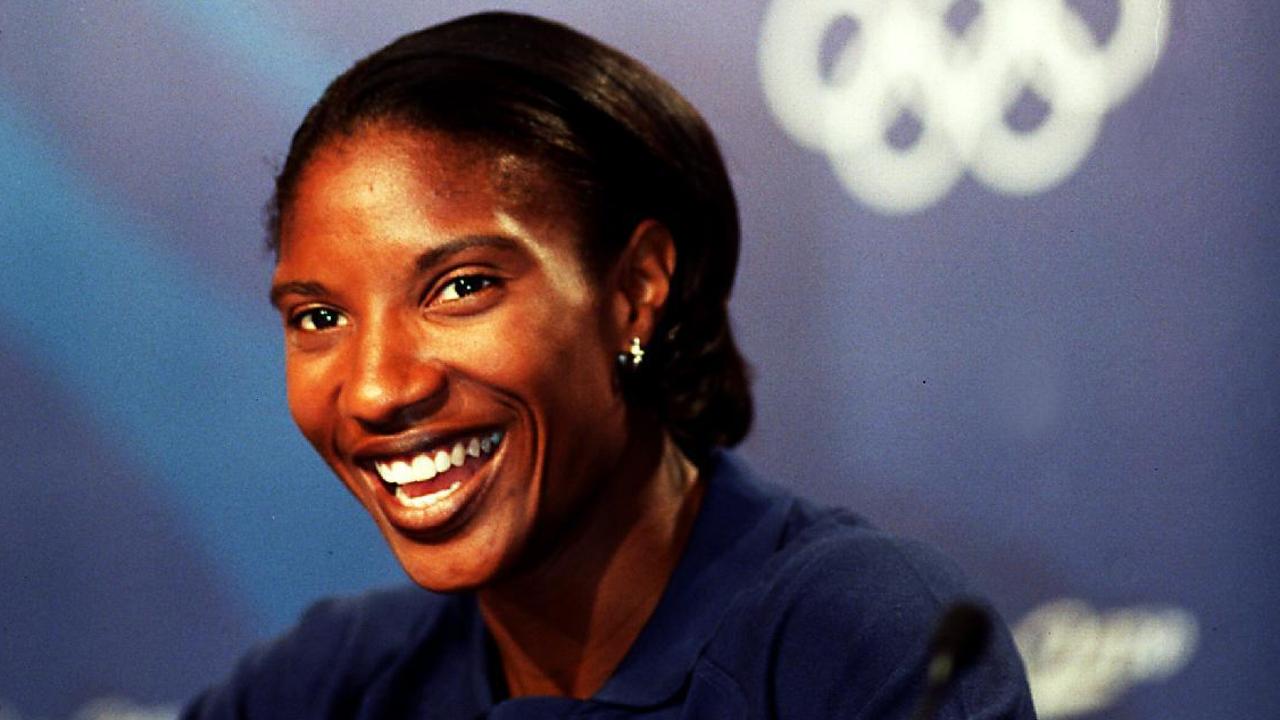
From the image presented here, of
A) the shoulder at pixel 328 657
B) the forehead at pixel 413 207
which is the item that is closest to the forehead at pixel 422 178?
the forehead at pixel 413 207

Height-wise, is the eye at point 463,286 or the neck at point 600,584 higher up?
the eye at point 463,286

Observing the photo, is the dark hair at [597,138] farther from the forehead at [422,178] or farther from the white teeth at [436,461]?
the white teeth at [436,461]

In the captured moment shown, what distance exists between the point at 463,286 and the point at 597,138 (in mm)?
162

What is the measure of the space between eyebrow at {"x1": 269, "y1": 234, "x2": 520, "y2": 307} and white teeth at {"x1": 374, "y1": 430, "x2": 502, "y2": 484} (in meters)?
0.14

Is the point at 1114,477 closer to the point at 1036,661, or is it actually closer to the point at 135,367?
the point at 1036,661

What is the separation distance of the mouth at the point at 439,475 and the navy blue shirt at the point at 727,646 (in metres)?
0.18

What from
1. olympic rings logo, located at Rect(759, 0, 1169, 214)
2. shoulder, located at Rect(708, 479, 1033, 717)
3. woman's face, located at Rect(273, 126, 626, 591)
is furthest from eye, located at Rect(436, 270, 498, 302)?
olympic rings logo, located at Rect(759, 0, 1169, 214)

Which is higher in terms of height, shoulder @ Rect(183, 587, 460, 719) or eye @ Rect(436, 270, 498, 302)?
eye @ Rect(436, 270, 498, 302)

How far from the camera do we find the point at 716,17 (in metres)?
1.72

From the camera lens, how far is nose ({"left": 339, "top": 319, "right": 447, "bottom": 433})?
1.33m

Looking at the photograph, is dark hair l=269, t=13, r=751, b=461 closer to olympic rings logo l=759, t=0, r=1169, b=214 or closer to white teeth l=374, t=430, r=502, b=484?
white teeth l=374, t=430, r=502, b=484

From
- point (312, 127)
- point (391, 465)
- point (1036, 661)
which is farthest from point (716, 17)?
point (1036, 661)

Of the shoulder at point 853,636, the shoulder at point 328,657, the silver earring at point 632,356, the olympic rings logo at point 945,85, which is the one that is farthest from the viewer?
the olympic rings logo at point 945,85

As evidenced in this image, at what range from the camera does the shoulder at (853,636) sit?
1246mm
